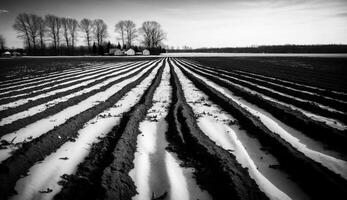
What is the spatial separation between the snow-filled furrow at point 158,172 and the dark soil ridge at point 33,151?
62.5 inches

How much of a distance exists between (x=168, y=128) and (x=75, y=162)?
89.2 inches

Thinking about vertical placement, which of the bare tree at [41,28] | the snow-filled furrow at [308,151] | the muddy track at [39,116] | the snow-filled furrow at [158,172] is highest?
the bare tree at [41,28]

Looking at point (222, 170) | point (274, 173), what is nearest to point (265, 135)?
point (274, 173)

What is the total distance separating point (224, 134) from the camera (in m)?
4.94

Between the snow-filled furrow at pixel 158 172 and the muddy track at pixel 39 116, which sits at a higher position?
the muddy track at pixel 39 116

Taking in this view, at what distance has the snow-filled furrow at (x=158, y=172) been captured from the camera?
2984 millimetres

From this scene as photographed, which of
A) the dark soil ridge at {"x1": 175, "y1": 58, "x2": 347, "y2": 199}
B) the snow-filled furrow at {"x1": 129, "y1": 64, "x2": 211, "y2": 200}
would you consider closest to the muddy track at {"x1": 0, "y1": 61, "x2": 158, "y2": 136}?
the snow-filled furrow at {"x1": 129, "y1": 64, "x2": 211, "y2": 200}

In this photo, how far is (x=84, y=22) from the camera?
9775 cm

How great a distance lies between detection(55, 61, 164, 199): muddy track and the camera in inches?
114

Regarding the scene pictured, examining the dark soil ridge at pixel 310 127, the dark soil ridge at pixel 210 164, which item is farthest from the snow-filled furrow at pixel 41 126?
the dark soil ridge at pixel 310 127

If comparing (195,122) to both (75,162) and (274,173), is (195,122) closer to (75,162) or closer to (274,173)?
(274,173)

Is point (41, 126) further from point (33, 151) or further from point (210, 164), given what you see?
point (210, 164)

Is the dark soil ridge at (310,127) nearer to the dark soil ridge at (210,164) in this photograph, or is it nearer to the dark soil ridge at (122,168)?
the dark soil ridge at (210,164)

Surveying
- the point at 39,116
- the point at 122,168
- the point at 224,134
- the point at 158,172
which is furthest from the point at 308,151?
the point at 39,116
